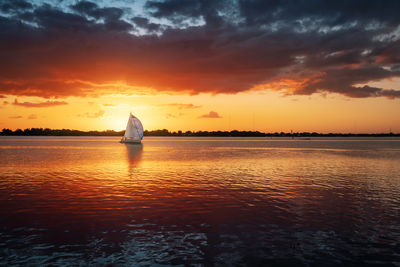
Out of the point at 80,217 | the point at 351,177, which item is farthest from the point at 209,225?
the point at 351,177

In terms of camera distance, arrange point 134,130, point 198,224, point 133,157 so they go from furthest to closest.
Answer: point 134,130 < point 133,157 < point 198,224

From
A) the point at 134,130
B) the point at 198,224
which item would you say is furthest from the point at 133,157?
the point at 134,130

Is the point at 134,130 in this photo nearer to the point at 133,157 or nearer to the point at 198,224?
the point at 133,157

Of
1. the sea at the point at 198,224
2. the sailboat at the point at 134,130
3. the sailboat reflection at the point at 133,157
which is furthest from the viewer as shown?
the sailboat at the point at 134,130

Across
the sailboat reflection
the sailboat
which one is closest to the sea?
the sailboat reflection

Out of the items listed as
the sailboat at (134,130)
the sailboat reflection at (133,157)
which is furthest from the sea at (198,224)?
the sailboat at (134,130)

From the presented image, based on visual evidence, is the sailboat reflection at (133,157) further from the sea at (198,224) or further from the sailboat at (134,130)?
the sailboat at (134,130)

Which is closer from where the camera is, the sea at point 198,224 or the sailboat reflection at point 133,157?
the sea at point 198,224

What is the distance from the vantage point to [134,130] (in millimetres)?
125062

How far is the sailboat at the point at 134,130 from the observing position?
122 m

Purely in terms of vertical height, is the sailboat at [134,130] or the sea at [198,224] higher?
the sailboat at [134,130]

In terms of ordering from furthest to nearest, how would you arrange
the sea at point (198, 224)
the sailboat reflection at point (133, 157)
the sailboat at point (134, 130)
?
the sailboat at point (134, 130), the sailboat reflection at point (133, 157), the sea at point (198, 224)

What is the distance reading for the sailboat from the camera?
122m

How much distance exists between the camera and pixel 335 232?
14797 mm
